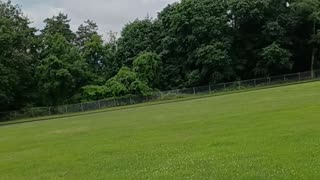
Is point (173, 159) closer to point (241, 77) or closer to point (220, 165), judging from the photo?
point (220, 165)

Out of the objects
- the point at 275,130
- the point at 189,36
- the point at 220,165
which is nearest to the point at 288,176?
the point at 220,165

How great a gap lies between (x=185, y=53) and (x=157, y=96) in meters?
13.0

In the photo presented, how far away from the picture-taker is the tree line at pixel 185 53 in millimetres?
71250

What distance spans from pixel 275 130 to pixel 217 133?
230 cm

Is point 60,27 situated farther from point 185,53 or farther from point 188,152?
point 188,152

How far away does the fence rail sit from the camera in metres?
64.6

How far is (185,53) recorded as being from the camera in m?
80.4

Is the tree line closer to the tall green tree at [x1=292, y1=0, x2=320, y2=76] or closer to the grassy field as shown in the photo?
the tall green tree at [x1=292, y1=0, x2=320, y2=76]

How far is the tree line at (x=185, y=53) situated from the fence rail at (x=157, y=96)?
1955 millimetres

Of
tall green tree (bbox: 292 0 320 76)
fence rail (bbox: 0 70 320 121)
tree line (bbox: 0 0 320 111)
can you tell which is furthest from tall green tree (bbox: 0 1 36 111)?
tall green tree (bbox: 292 0 320 76)

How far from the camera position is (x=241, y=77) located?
257 ft

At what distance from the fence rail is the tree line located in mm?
1955

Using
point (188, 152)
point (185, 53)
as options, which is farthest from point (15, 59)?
point (188, 152)

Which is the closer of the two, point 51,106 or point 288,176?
point 288,176
